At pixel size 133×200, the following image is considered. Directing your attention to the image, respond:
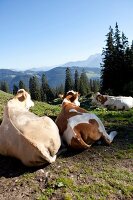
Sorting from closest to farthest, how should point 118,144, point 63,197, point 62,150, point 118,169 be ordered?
point 63,197 → point 118,169 → point 62,150 → point 118,144

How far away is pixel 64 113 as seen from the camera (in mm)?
10188

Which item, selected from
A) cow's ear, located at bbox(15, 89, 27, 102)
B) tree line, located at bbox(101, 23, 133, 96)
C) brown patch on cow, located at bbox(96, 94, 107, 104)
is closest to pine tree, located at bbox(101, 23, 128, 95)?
tree line, located at bbox(101, 23, 133, 96)

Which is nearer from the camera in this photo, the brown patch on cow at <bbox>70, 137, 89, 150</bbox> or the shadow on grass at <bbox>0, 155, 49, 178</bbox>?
the shadow on grass at <bbox>0, 155, 49, 178</bbox>

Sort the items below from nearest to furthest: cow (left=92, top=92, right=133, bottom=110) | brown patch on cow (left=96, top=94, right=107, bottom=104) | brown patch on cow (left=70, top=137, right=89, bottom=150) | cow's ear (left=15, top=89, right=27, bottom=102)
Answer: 1. brown patch on cow (left=70, top=137, right=89, bottom=150)
2. cow's ear (left=15, top=89, right=27, bottom=102)
3. cow (left=92, top=92, right=133, bottom=110)
4. brown patch on cow (left=96, top=94, right=107, bottom=104)

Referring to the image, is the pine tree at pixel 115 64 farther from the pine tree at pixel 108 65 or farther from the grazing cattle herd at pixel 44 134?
the grazing cattle herd at pixel 44 134

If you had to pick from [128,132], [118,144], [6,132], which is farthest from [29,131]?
[128,132]

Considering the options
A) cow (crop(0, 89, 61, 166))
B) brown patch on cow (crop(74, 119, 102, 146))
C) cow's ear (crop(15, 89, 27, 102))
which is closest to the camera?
cow (crop(0, 89, 61, 166))

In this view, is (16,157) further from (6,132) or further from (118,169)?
(118,169)

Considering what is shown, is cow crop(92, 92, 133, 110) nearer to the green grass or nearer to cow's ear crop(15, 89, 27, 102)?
cow's ear crop(15, 89, 27, 102)

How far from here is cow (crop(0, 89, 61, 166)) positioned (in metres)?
7.75

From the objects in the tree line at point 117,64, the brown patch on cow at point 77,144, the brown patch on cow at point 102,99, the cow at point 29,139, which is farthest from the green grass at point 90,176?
the tree line at point 117,64

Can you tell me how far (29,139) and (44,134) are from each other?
63 centimetres

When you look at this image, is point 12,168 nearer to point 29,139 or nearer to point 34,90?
point 29,139

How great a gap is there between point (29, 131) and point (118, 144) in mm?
3450
